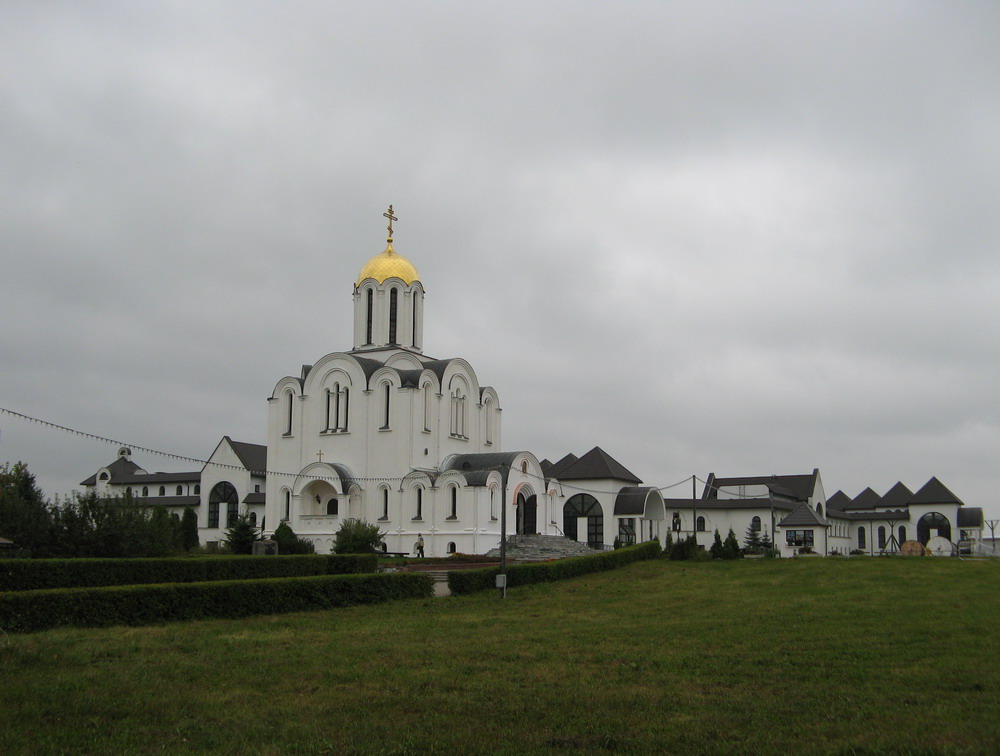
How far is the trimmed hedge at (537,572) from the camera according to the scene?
23031 millimetres

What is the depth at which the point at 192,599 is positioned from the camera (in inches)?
686

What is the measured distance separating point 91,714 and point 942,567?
25.2m

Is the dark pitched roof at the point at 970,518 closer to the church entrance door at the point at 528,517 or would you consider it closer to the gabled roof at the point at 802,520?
the gabled roof at the point at 802,520

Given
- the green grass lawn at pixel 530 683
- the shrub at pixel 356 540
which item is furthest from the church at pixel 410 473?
the green grass lawn at pixel 530 683

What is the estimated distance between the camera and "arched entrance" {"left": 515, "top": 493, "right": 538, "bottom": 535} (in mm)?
41750

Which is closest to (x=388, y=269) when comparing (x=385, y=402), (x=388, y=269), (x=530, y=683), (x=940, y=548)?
(x=388, y=269)

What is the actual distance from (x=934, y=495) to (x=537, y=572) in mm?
42640

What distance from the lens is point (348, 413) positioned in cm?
4250

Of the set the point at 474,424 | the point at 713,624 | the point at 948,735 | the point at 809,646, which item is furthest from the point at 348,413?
the point at 948,735

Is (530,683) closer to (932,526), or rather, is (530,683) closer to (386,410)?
(386,410)

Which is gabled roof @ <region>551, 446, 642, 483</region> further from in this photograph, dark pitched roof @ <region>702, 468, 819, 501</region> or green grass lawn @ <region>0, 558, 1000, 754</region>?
green grass lawn @ <region>0, 558, 1000, 754</region>

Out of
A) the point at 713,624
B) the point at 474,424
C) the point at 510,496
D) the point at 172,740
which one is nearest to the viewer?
the point at 172,740

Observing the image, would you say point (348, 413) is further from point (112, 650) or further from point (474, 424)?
point (112, 650)

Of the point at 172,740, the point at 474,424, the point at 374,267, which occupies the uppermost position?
the point at 374,267
